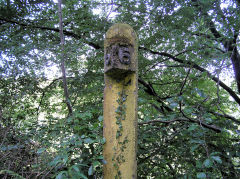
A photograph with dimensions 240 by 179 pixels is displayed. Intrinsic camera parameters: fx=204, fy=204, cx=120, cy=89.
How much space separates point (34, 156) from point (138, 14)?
295 centimetres

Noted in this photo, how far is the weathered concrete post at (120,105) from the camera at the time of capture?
165 centimetres

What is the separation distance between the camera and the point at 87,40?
3.40 metres

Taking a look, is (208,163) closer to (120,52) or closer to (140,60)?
(120,52)

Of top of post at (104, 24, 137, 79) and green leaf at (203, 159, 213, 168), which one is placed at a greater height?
top of post at (104, 24, 137, 79)

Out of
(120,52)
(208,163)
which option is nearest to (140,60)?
(120,52)

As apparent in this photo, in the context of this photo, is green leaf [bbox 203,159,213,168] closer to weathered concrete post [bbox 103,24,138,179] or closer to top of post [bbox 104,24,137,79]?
weathered concrete post [bbox 103,24,138,179]

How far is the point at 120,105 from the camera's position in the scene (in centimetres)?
176

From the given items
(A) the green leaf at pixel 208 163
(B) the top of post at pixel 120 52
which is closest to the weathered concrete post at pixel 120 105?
(B) the top of post at pixel 120 52

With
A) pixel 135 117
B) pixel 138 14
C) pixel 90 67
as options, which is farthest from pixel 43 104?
pixel 135 117

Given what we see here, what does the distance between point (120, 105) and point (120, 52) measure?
462 millimetres

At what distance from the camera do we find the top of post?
1.75m

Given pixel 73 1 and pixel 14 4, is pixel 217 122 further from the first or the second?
pixel 14 4

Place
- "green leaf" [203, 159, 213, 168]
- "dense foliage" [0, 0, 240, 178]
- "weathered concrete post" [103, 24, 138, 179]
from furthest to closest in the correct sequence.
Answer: "dense foliage" [0, 0, 240, 178] → "weathered concrete post" [103, 24, 138, 179] → "green leaf" [203, 159, 213, 168]

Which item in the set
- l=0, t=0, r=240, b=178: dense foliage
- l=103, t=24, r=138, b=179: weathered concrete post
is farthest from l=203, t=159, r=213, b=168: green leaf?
l=0, t=0, r=240, b=178: dense foliage
